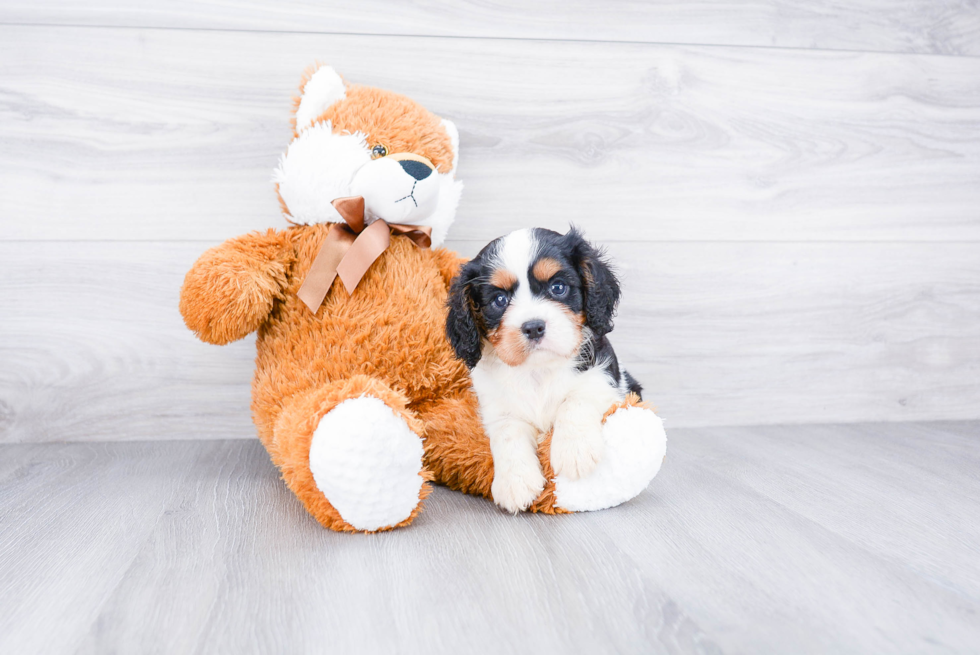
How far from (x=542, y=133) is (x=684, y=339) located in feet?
2.37

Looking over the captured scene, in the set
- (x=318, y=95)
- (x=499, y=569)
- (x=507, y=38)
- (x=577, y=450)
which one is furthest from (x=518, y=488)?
(x=507, y=38)

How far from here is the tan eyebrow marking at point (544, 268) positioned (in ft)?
4.11

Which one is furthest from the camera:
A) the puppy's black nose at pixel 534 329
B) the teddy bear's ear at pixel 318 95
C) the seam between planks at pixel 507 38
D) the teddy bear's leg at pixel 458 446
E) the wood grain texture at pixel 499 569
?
the seam between planks at pixel 507 38

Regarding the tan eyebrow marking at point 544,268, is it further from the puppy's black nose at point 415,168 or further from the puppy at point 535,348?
the puppy's black nose at point 415,168

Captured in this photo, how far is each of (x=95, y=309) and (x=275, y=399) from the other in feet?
2.46

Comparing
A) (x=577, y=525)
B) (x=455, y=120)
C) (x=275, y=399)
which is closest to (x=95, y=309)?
(x=275, y=399)

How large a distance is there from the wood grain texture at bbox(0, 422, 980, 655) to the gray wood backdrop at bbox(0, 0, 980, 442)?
0.45 meters

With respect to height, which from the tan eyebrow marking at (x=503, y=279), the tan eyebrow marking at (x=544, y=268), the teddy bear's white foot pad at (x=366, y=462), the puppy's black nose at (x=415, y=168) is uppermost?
the puppy's black nose at (x=415, y=168)

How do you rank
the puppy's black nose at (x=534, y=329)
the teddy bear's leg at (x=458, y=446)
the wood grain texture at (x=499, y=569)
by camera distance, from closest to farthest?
the wood grain texture at (x=499, y=569), the puppy's black nose at (x=534, y=329), the teddy bear's leg at (x=458, y=446)

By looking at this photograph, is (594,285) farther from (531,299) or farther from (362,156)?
(362,156)

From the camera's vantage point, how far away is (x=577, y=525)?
1.22 metres

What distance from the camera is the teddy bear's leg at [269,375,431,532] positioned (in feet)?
3.60

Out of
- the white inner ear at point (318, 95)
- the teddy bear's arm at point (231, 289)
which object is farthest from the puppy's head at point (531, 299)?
the white inner ear at point (318, 95)

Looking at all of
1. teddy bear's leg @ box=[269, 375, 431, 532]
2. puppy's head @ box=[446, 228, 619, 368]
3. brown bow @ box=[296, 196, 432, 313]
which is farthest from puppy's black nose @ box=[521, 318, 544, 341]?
brown bow @ box=[296, 196, 432, 313]
